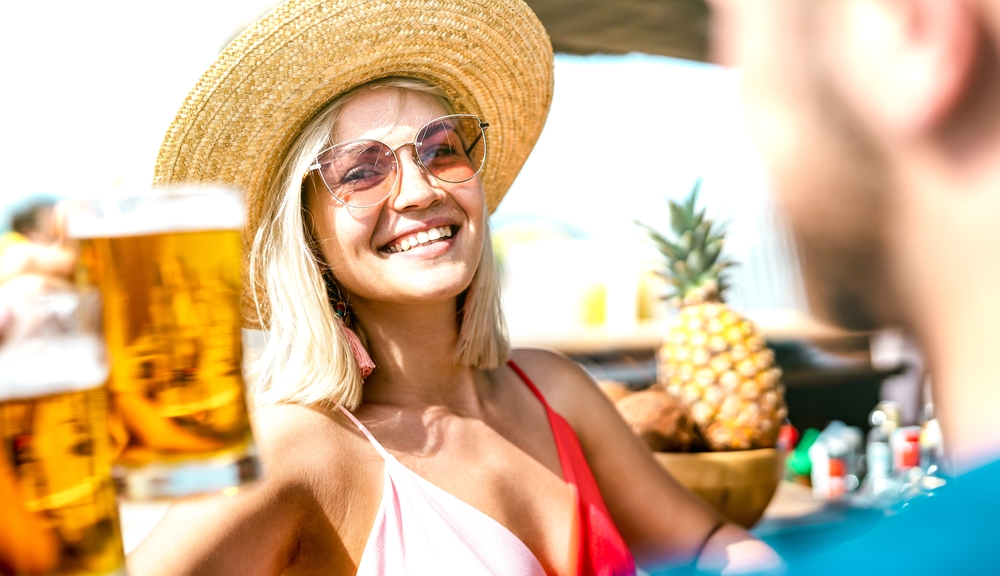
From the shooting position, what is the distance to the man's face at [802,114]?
125 cm

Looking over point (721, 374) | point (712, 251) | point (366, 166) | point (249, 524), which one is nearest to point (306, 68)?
point (366, 166)

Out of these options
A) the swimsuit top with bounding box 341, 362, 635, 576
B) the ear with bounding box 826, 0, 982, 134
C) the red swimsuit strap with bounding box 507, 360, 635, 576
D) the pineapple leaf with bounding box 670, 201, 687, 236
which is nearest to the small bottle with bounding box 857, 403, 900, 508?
the pineapple leaf with bounding box 670, 201, 687, 236

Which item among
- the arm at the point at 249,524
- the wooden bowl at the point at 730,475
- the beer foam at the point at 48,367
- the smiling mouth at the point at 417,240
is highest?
the smiling mouth at the point at 417,240

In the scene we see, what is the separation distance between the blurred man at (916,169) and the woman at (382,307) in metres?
0.68

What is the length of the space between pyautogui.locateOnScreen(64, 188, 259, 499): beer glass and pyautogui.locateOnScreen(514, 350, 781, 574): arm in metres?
1.47

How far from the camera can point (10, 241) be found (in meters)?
0.72

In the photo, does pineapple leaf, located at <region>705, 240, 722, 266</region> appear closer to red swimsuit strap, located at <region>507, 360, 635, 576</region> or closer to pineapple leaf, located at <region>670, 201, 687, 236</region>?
pineapple leaf, located at <region>670, 201, 687, 236</region>

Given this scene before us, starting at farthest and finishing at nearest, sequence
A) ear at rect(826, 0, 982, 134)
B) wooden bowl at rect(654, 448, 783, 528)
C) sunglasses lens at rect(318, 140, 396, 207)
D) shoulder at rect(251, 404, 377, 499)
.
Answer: wooden bowl at rect(654, 448, 783, 528), sunglasses lens at rect(318, 140, 396, 207), shoulder at rect(251, 404, 377, 499), ear at rect(826, 0, 982, 134)

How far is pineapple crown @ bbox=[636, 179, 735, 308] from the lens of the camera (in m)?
2.93

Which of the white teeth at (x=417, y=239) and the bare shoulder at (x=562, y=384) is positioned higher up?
the white teeth at (x=417, y=239)

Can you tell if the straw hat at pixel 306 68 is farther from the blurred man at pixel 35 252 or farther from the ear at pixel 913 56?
the ear at pixel 913 56

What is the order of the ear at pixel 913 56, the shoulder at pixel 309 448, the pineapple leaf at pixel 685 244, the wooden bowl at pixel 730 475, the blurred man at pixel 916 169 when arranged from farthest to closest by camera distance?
the pineapple leaf at pixel 685 244
the wooden bowl at pixel 730 475
the shoulder at pixel 309 448
the ear at pixel 913 56
the blurred man at pixel 916 169

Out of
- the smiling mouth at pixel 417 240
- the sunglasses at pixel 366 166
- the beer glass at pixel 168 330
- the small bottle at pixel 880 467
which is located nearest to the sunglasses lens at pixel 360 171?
the sunglasses at pixel 366 166

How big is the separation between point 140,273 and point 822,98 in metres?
1.14
